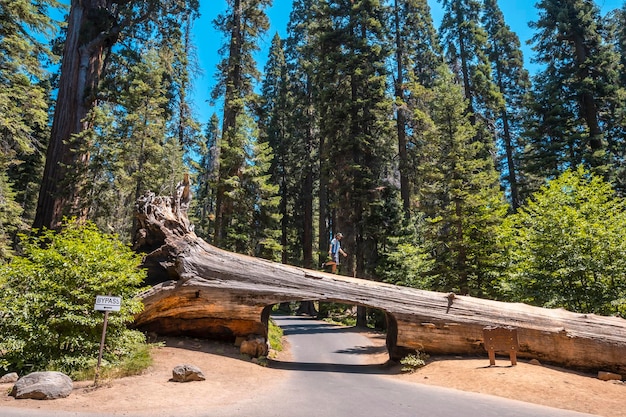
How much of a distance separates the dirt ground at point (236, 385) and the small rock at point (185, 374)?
0.16 meters

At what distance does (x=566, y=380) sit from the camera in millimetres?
7711

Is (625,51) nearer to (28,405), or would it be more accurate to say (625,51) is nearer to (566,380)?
(566,380)

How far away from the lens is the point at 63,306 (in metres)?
6.93

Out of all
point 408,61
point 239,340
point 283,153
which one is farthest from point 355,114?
point 239,340

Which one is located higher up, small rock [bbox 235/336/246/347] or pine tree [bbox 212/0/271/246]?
pine tree [bbox 212/0/271/246]

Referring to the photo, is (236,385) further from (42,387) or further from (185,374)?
(42,387)

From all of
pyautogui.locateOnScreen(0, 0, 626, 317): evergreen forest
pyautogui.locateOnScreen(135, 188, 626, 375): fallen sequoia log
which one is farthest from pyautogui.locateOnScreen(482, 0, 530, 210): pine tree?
pyautogui.locateOnScreen(135, 188, 626, 375): fallen sequoia log

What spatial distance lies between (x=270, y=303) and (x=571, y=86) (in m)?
23.6

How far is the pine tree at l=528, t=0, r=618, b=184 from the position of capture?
21.4 metres

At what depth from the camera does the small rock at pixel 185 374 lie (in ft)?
22.3

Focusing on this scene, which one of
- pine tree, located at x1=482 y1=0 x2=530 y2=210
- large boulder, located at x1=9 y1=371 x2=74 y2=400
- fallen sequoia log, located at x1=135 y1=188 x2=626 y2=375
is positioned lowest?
large boulder, located at x1=9 y1=371 x2=74 y2=400

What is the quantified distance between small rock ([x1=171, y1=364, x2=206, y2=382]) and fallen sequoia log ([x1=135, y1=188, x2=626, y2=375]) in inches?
116

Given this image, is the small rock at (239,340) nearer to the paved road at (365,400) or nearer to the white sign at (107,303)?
the paved road at (365,400)

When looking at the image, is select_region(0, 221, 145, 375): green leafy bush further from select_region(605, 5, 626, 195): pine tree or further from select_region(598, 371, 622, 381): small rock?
select_region(605, 5, 626, 195): pine tree
